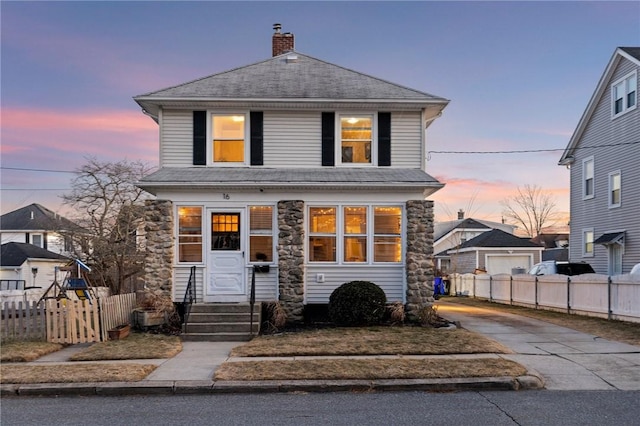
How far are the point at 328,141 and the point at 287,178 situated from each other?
1.71 m

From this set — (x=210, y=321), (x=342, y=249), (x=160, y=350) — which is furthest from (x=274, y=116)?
(x=160, y=350)

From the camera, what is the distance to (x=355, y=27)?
679 inches

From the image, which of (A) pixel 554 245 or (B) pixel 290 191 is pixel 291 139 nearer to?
(B) pixel 290 191

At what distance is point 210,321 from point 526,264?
2935cm

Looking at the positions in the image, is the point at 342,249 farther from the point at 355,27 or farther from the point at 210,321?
the point at 355,27

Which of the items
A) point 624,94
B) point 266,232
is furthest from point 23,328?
point 624,94

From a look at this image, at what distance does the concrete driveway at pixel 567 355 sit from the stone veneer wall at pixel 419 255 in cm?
140

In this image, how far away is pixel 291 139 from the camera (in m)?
14.5

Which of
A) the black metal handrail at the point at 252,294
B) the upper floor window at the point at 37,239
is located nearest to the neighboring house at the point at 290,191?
the black metal handrail at the point at 252,294

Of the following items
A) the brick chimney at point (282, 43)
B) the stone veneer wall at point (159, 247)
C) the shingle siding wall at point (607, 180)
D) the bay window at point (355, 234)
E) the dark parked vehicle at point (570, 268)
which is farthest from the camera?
the dark parked vehicle at point (570, 268)

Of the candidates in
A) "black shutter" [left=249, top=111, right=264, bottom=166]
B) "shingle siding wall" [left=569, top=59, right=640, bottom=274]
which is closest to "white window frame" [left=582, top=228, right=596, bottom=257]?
"shingle siding wall" [left=569, top=59, right=640, bottom=274]

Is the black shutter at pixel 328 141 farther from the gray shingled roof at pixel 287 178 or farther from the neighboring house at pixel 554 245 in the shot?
the neighboring house at pixel 554 245

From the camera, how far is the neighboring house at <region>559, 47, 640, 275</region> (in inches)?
838

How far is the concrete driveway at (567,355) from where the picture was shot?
790 cm
